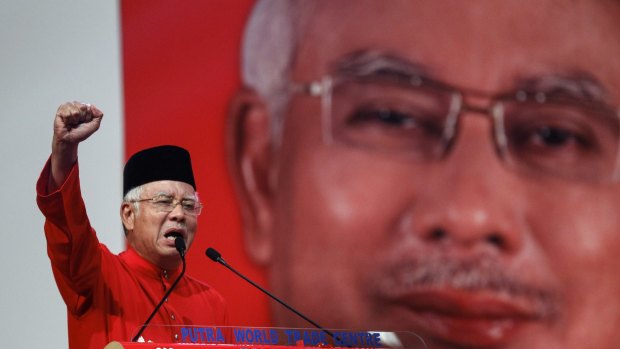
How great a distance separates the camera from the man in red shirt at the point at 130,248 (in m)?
2.03

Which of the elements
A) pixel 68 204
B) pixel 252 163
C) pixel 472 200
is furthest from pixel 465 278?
pixel 68 204

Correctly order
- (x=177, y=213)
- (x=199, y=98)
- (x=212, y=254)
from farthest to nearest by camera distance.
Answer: (x=199, y=98) < (x=177, y=213) < (x=212, y=254)

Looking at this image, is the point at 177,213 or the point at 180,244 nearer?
the point at 180,244

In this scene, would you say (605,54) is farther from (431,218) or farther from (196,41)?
(196,41)

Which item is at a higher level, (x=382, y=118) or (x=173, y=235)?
(x=382, y=118)

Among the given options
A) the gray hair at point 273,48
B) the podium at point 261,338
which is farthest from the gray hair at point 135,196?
the gray hair at point 273,48

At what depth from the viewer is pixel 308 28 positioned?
Answer: 3.15m

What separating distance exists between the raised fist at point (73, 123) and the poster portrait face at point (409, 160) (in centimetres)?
110

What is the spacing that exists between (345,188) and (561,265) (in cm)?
79

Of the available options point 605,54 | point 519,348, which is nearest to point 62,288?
point 519,348

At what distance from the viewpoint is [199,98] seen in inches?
124

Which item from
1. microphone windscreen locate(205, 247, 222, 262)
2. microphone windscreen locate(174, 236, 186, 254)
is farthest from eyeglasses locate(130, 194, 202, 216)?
microphone windscreen locate(205, 247, 222, 262)

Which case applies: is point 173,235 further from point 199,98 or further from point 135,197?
point 199,98

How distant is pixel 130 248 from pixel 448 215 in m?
1.12
